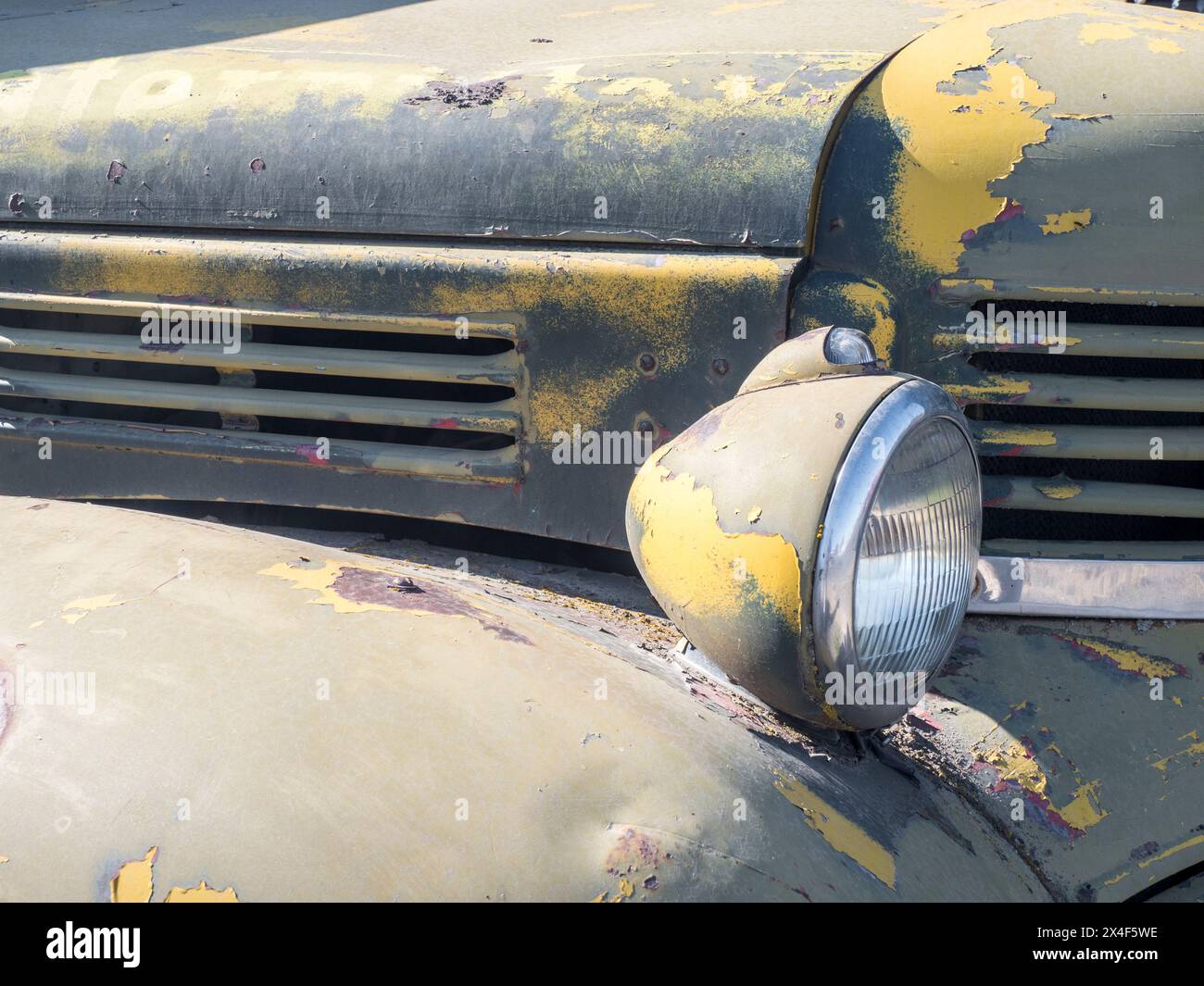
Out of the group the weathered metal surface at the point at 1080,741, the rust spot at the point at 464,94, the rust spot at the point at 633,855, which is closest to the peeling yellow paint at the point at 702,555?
the rust spot at the point at 633,855

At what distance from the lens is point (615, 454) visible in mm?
1925

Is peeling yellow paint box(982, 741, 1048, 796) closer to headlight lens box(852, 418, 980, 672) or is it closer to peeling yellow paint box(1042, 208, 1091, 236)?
headlight lens box(852, 418, 980, 672)

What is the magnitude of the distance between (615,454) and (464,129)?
56cm

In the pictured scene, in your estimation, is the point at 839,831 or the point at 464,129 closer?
the point at 839,831

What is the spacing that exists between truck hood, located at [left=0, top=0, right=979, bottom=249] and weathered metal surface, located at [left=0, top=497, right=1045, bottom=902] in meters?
0.61

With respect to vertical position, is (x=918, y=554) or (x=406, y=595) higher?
(x=918, y=554)

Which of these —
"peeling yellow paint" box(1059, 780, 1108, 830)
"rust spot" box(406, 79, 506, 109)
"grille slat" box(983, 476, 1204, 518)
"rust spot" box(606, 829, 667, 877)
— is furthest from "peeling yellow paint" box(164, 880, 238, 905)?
"rust spot" box(406, 79, 506, 109)

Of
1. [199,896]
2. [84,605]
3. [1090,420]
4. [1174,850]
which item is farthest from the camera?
[1090,420]

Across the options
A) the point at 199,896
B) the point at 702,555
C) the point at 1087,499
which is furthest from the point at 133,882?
the point at 1087,499

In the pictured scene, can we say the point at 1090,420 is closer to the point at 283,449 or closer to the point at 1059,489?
the point at 1059,489

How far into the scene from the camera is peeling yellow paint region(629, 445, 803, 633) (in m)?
1.30

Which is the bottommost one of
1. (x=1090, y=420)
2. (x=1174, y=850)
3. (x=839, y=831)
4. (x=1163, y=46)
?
(x=1174, y=850)

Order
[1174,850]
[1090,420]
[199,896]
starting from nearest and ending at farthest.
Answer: [199,896] → [1174,850] → [1090,420]
